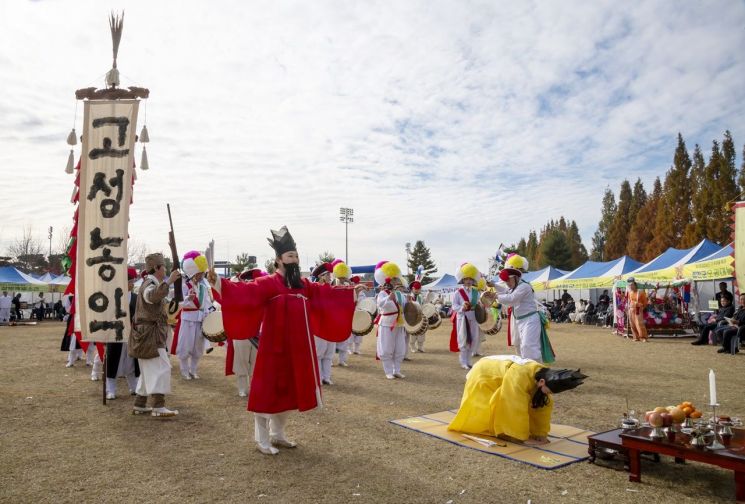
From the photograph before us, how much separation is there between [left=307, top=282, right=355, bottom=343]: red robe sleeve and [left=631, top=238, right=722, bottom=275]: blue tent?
1671cm

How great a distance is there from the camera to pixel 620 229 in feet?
152

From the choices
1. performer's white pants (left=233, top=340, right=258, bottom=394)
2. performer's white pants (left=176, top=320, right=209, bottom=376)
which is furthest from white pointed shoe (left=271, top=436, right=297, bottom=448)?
performer's white pants (left=176, top=320, right=209, bottom=376)

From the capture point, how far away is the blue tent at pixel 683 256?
18.1m

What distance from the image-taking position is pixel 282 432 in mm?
5184

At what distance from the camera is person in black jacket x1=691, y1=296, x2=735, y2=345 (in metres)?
14.4

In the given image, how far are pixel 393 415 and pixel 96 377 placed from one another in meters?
5.75

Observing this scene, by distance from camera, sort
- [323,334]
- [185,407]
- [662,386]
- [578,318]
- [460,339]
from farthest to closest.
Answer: [578,318], [460,339], [662,386], [185,407], [323,334]

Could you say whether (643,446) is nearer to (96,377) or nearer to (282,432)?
(282,432)

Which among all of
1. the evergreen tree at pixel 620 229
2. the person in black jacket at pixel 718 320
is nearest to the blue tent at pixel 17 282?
the person in black jacket at pixel 718 320

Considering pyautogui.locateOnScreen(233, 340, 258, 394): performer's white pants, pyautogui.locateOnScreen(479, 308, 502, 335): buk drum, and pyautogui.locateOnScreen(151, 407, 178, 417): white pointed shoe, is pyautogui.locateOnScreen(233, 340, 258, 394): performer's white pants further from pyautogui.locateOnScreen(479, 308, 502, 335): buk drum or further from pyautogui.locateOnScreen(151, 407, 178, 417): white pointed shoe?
pyautogui.locateOnScreen(479, 308, 502, 335): buk drum

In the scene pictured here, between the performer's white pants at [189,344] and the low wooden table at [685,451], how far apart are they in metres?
7.50

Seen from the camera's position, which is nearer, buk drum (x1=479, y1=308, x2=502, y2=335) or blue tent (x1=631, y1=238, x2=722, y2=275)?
buk drum (x1=479, y1=308, x2=502, y2=335)

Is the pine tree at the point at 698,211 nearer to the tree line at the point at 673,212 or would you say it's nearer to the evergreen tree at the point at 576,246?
the tree line at the point at 673,212

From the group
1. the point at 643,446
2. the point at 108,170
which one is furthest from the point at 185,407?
the point at 643,446
